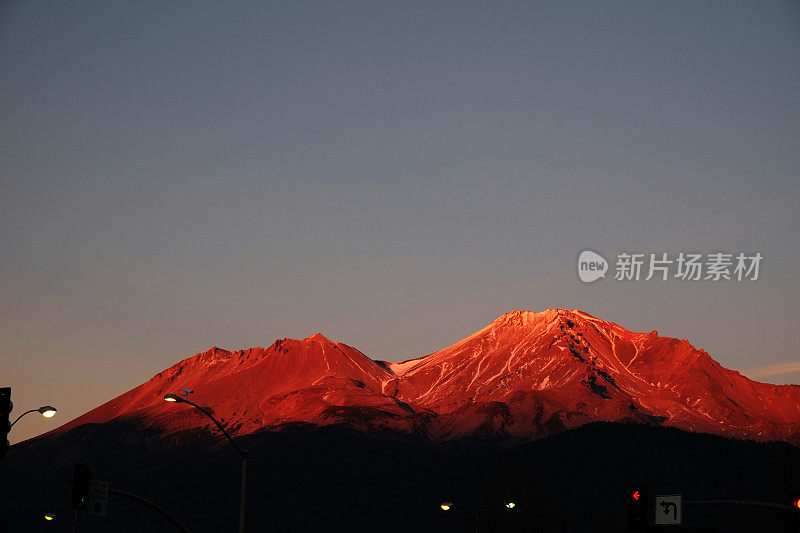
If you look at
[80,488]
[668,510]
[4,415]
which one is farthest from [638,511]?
[4,415]

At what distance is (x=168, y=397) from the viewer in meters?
37.4

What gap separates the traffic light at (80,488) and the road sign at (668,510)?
20.6 m

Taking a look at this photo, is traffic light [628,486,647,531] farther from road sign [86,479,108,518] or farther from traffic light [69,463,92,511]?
traffic light [69,463,92,511]

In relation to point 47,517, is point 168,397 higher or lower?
higher

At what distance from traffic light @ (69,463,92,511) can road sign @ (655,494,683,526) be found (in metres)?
20.6

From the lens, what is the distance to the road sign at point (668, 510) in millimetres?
42344

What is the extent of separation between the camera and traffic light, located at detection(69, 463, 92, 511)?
119ft

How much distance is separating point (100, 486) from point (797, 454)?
467 ft

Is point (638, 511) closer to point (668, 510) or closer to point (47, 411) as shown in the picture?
point (668, 510)

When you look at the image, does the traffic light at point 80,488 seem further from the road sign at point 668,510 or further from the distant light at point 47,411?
the road sign at point 668,510

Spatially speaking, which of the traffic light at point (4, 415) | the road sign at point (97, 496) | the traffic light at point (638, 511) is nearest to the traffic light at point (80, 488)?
the road sign at point (97, 496)

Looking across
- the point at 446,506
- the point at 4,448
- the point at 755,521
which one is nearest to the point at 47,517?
the point at 446,506

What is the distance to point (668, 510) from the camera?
140 feet

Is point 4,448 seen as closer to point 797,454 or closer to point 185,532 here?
point 185,532
